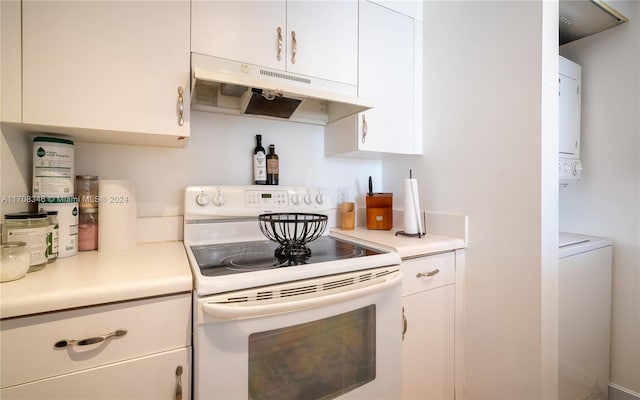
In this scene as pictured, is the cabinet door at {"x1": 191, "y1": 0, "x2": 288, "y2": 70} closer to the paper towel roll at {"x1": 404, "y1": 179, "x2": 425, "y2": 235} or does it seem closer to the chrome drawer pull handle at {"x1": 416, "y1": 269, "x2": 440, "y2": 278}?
the paper towel roll at {"x1": 404, "y1": 179, "x2": 425, "y2": 235}

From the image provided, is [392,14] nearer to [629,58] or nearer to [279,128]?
[279,128]

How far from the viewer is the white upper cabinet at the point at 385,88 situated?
4.95 ft

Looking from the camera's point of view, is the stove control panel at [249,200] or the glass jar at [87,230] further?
the stove control panel at [249,200]

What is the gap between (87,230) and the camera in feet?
3.81

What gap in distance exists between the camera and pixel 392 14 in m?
1.58

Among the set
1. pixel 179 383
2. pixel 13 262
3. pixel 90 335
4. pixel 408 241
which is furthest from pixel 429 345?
pixel 13 262

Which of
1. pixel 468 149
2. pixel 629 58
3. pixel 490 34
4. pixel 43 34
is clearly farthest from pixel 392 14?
pixel 43 34

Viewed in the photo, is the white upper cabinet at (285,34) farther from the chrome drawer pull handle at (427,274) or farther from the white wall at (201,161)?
the chrome drawer pull handle at (427,274)

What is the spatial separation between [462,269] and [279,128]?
124cm

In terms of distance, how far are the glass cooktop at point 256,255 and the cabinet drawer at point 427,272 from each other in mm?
205

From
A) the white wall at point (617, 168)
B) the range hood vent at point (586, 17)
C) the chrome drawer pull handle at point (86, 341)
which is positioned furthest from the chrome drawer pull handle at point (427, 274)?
the range hood vent at point (586, 17)

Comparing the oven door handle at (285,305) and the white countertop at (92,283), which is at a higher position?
the white countertop at (92,283)

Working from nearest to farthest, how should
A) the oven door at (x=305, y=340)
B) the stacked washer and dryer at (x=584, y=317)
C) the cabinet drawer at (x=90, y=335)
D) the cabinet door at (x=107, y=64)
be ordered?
1. the cabinet drawer at (x=90, y=335)
2. the oven door at (x=305, y=340)
3. the cabinet door at (x=107, y=64)
4. the stacked washer and dryer at (x=584, y=317)

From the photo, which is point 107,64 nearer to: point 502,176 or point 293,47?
point 293,47
